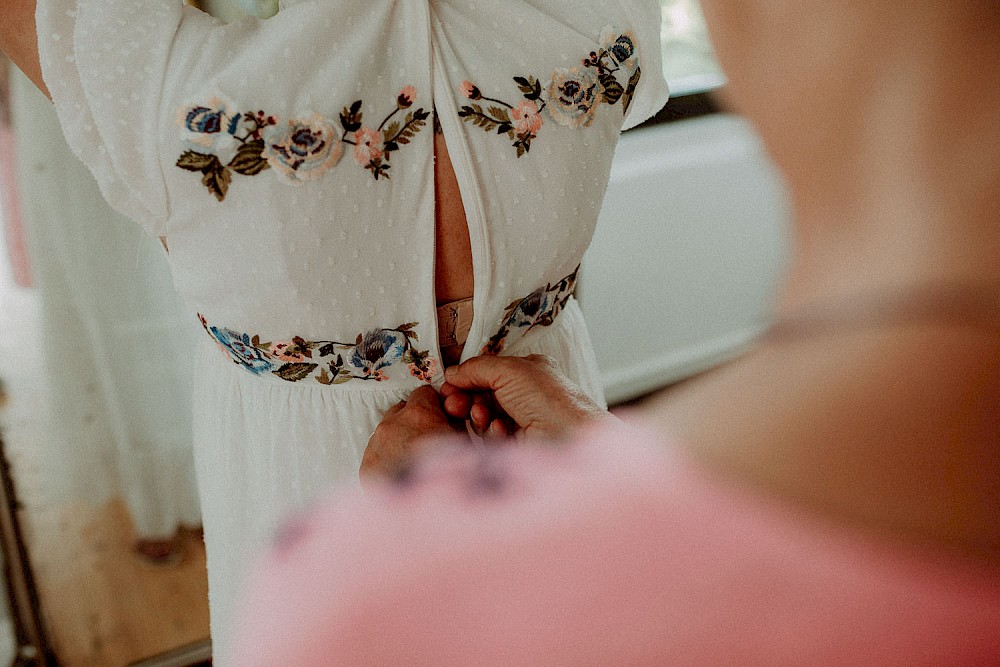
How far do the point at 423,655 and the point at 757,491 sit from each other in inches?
3.9

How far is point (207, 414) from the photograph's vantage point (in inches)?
34.2

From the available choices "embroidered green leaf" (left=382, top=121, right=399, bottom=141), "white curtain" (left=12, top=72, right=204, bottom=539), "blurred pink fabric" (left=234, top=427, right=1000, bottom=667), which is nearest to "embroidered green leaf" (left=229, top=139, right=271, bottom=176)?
"embroidered green leaf" (left=382, top=121, right=399, bottom=141)

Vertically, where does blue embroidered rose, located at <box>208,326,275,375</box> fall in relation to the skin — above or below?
below

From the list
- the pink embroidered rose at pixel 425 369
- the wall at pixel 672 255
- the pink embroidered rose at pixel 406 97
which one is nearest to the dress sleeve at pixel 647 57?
the pink embroidered rose at pixel 406 97

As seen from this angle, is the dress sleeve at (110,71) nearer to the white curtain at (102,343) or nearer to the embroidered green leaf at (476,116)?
the embroidered green leaf at (476,116)

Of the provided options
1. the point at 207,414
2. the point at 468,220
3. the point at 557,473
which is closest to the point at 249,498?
the point at 207,414

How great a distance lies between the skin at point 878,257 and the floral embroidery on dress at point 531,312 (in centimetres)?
55

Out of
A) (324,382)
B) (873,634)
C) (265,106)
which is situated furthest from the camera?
(324,382)

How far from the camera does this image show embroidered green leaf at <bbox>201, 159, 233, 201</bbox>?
61cm

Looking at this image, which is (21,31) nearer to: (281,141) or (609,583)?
(281,141)

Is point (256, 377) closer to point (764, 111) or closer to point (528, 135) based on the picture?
point (528, 135)

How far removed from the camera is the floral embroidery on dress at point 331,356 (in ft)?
2.39

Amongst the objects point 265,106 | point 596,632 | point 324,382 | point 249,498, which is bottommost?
point 249,498

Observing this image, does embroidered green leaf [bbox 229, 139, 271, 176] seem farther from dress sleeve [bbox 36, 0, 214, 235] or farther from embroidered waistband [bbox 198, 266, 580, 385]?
embroidered waistband [bbox 198, 266, 580, 385]
